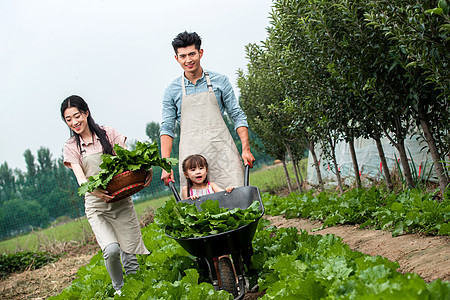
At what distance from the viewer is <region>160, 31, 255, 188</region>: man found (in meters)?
3.98

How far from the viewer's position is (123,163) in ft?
10.3

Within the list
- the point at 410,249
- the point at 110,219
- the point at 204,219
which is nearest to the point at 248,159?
the point at 204,219

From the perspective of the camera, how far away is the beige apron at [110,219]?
353cm

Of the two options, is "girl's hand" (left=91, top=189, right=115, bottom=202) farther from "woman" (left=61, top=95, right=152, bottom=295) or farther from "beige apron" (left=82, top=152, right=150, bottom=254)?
"beige apron" (left=82, top=152, right=150, bottom=254)

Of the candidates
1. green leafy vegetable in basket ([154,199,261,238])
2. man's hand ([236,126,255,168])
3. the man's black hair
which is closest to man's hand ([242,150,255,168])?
man's hand ([236,126,255,168])

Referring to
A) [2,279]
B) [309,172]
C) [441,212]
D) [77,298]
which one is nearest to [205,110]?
[77,298]

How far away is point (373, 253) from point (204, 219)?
1.61 m

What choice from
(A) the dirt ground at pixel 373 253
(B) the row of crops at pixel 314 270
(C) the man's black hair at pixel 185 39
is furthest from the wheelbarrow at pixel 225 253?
(C) the man's black hair at pixel 185 39

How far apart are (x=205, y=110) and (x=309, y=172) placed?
406 inches

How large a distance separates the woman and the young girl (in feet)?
1.75

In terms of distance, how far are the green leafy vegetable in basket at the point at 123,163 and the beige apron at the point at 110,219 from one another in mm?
488

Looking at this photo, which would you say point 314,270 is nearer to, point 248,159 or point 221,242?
Answer: point 221,242

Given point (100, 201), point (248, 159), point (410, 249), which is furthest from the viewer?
point (248, 159)

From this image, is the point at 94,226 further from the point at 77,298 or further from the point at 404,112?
the point at 404,112
